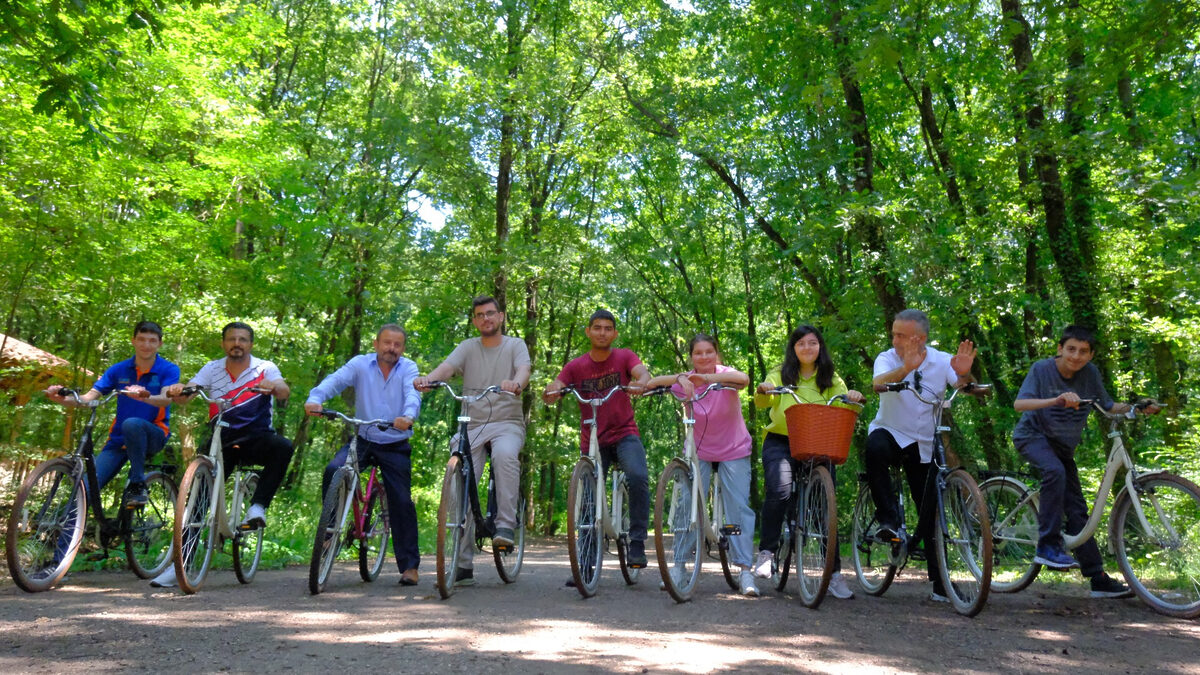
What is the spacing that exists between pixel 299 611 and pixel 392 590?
127 cm

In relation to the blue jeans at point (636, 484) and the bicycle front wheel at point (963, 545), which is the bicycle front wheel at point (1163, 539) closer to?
the bicycle front wheel at point (963, 545)

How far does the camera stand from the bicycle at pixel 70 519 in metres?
6.33

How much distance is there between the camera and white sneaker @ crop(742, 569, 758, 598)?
6.92 m

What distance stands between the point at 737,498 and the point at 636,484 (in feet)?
2.48

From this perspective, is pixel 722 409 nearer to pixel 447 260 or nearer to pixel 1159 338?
pixel 1159 338

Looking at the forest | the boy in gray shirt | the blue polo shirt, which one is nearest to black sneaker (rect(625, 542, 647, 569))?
the boy in gray shirt

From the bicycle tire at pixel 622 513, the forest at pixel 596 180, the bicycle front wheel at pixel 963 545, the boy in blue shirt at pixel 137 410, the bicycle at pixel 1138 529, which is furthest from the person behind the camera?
the forest at pixel 596 180

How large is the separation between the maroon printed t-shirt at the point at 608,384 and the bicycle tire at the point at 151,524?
122 inches

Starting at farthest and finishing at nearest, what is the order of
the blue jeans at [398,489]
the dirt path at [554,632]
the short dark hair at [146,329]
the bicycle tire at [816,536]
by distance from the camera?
the short dark hair at [146,329], the blue jeans at [398,489], the bicycle tire at [816,536], the dirt path at [554,632]

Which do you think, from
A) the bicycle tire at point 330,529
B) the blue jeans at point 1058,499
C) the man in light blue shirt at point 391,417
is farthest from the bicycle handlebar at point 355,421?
the blue jeans at point 1058,499

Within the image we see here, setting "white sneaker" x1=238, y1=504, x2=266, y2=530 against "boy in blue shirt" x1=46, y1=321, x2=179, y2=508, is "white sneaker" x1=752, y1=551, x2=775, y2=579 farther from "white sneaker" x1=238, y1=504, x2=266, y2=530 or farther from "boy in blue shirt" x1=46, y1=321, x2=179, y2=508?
"boy in blue shirt" x1=46, y1=321, x2=179, y2=508

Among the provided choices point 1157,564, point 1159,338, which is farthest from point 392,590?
point 1159,338

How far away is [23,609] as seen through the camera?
5.65 m

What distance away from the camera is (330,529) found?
659 cm
